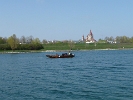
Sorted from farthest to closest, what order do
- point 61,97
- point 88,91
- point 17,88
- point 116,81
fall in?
point 116,81 → point 17,88 → point 88,91 → point 61,97

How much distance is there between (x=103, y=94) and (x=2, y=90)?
1076cm

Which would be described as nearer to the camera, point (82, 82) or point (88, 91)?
point (88, 91)

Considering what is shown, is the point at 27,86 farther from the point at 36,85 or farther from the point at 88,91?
the point at 88,91

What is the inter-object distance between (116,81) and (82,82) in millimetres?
4121

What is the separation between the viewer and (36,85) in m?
31.2

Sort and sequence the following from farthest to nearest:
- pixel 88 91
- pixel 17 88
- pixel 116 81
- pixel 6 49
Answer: pixel 6 49, pixel 116 81, pixel 17 88, pixel 88 91

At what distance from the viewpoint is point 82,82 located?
32.4 meters

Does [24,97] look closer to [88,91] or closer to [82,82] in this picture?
[88,91]

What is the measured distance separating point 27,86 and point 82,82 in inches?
263

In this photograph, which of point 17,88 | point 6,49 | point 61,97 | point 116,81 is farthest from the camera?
point 6,49

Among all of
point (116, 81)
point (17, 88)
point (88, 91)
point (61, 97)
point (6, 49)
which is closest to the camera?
point (61, 97)

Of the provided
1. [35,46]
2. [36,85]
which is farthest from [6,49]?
[36,85]

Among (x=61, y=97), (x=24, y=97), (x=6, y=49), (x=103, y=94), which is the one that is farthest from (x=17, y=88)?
(x=6, y=49)

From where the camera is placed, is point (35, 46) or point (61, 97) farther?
point (35, 46)
